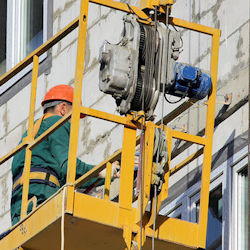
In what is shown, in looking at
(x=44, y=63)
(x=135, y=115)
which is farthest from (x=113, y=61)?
(x=44, y=63)

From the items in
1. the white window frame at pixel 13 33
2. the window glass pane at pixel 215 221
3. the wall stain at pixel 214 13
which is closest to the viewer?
the window glass pane at pixel 215 221

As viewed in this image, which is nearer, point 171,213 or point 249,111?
point 249,111

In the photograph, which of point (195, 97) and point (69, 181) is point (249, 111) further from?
point (69, 181)

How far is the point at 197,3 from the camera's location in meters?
10.1

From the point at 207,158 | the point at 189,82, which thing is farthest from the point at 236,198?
the point at 189,82

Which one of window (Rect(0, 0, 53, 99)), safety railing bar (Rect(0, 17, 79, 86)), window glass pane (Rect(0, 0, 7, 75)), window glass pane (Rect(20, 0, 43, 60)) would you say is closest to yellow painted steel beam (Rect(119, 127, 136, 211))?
safety railing bar (Rect(0, 17, 79, 86))

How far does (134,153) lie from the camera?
780cm

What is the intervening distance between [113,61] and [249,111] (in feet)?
4.75

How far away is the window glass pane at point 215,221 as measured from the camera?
8.99 m

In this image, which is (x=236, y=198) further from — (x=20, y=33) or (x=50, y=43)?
(x=20, y=33)

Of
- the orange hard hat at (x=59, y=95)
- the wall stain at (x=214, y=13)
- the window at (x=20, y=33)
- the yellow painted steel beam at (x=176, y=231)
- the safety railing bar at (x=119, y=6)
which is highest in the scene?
the window at (x=20, y=33)

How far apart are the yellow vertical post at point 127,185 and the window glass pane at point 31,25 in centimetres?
561

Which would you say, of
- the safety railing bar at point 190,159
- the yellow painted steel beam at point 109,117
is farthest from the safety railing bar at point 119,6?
the safety railing bar at point 190,159

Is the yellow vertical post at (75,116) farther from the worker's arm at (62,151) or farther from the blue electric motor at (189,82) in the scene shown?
the worker's arm at (62,151)
